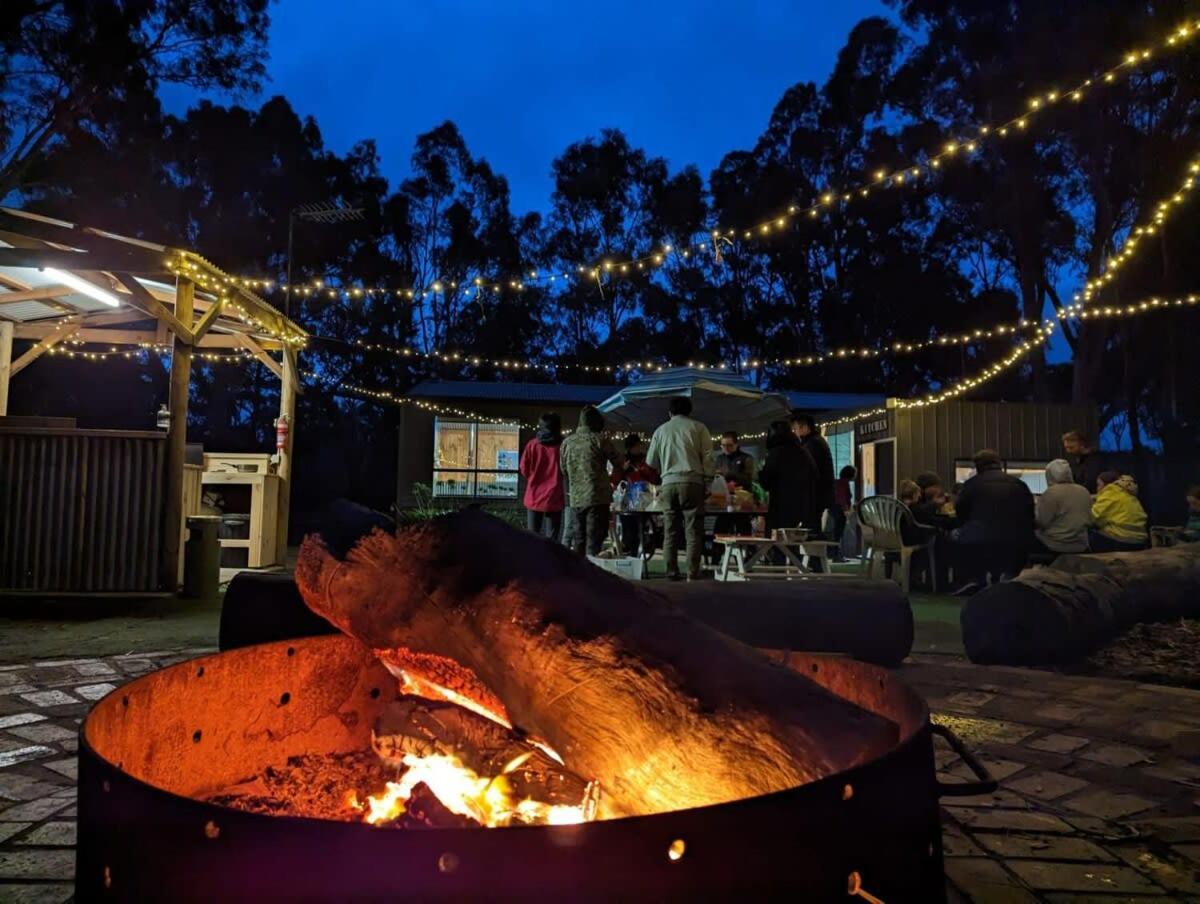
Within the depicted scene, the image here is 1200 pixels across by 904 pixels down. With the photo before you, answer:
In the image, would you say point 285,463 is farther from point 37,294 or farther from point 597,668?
point 597,668

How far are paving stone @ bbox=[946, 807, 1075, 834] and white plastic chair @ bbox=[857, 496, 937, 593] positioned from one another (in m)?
5.93

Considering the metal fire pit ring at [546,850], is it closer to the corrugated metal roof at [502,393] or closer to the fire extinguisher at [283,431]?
the fire extinguisher at [283,431]

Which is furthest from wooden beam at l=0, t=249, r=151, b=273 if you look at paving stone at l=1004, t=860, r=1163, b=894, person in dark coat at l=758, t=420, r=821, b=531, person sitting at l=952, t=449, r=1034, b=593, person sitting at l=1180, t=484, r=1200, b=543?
person sitting at l=1180, t=484, r=1200, b=543

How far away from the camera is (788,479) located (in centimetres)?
745

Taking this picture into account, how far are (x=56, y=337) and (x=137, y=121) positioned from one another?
17.7 metres

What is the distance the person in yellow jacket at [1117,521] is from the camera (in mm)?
7781

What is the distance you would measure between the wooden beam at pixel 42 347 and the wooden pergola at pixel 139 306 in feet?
0.05

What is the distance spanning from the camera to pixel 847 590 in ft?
12.7

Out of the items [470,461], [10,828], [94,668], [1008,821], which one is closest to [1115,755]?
[1008,821]

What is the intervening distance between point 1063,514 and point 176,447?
847 centimetres

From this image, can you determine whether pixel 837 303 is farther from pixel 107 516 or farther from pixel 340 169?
pixel 107 516

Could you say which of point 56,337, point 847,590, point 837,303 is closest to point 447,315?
point 837,303

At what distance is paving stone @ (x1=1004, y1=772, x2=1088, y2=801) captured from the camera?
8.08ft

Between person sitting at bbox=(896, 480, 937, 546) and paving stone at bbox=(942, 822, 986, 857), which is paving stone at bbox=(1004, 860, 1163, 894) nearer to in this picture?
paving stone at bbox=(942, 822, 986, 857)
